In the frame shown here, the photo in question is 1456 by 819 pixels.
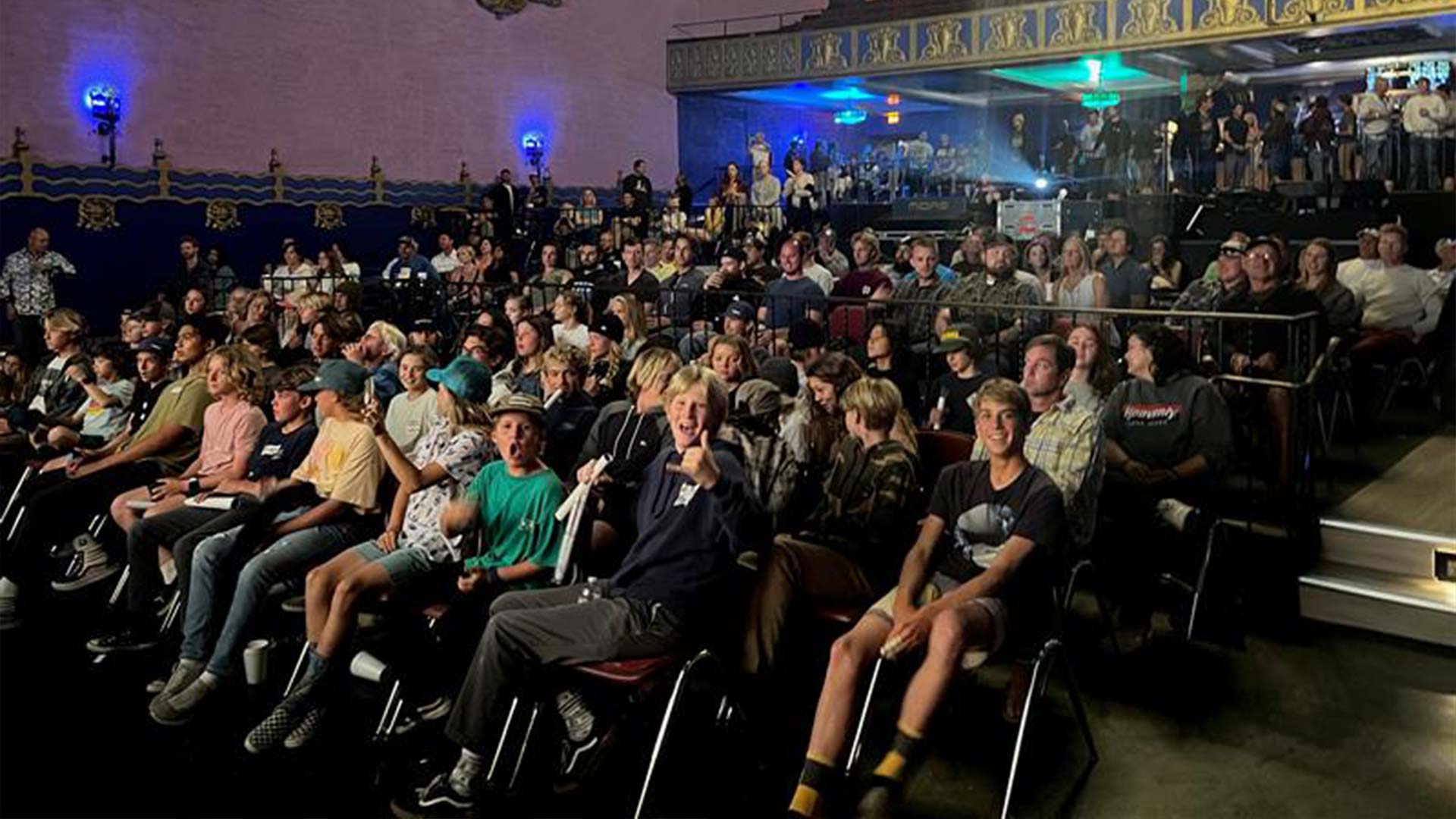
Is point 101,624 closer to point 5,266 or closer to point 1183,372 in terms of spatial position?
point 1183,372

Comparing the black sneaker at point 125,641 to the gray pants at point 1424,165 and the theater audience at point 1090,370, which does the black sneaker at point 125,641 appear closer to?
the theater audience at point 1090,370

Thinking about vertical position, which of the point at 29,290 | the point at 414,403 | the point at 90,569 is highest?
the point at 29,290

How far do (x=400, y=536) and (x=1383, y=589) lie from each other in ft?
13.0

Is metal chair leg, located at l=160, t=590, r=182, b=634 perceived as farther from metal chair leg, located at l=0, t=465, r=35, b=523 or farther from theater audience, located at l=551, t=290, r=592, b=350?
theater audience, located at l=551, t=290, r=592, b=350

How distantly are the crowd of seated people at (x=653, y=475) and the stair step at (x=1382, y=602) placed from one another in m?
0.57

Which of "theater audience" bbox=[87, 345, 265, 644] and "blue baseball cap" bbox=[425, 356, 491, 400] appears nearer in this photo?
"blue baseball cap" bbox=[425, 356, 491, 400]

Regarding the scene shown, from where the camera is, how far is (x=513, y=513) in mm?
4203

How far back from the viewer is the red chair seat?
11.7ft

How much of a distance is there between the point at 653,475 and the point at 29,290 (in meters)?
10.6

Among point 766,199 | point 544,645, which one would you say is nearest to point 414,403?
point 544,645

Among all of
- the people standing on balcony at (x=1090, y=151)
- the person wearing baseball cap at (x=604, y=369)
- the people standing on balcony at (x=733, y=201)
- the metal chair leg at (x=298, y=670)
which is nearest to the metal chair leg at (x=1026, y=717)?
the metal chair leg at (x=298, y=670)

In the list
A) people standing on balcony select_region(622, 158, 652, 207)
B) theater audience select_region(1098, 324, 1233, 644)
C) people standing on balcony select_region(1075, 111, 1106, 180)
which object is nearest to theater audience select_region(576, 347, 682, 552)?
theater audience select_region(1098, 324, 1233, 644)

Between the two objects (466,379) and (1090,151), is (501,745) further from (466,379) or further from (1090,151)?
(1090,151)

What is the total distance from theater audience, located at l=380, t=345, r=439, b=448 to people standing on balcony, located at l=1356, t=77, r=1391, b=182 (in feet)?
35.7
